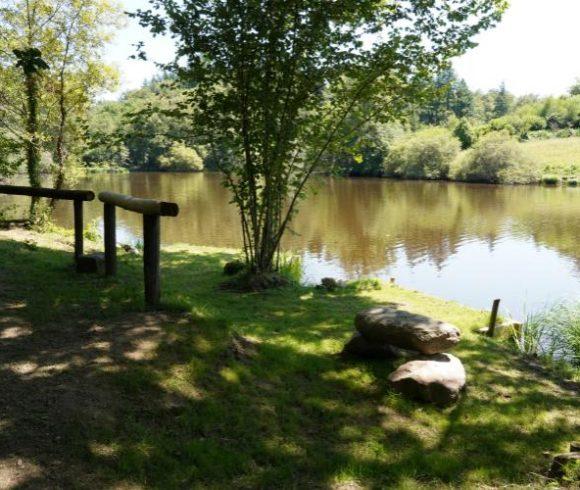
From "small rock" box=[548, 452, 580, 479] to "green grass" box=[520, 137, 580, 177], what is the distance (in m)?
66.8

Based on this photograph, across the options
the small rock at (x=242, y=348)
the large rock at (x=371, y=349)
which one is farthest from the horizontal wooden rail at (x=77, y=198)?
the large rock at (x=371, y=349)

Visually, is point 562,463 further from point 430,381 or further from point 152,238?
point 152,238

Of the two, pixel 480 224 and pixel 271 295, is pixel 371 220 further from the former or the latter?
pixel 271 295

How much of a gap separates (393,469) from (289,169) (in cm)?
778

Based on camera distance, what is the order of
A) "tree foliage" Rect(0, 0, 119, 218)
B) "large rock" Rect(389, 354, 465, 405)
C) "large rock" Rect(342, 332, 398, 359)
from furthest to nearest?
"tree foliage" Rect(0, 0, 119, 218), "large rock" Rect(342, 332, 398, 359), "large rock" Rect(389, 354, 465, 405)

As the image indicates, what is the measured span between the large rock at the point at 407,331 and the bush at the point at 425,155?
→ 220ft

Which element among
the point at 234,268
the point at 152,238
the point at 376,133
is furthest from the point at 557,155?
the point at 152,238

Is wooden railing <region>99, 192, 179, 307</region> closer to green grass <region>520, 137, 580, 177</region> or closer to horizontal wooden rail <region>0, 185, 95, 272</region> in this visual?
horizontal wooden rail <region>0, 185, 95, 272</region>

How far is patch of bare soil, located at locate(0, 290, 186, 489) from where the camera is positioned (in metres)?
3.67

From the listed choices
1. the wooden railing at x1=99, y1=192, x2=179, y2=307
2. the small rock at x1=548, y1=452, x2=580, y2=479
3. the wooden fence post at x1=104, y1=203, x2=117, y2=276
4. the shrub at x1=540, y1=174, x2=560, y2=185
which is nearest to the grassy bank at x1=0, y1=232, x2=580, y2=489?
the small rock at x1=548, y1=452, x2=580, y2=479

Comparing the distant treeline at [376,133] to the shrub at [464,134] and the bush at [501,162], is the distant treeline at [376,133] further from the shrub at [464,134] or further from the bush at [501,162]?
the bush at [501,162]

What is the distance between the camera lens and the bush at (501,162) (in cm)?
6244

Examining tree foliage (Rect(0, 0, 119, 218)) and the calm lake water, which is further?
the calm lake water

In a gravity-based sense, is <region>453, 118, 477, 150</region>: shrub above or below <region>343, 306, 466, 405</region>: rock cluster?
above
